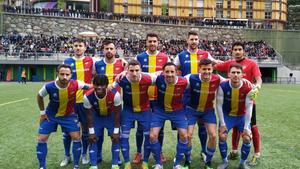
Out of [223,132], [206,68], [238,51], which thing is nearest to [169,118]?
[223,132]

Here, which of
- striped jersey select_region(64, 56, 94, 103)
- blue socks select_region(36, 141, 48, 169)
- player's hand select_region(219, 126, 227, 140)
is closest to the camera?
blue socks select_region(36, 141, 48, 169)

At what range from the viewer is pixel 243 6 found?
7888 cm

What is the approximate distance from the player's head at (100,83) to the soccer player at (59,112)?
45 cm

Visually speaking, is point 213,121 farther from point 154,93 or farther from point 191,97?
point 154,93

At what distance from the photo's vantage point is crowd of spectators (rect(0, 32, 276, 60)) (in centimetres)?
4400

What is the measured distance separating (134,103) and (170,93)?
26.2 inches

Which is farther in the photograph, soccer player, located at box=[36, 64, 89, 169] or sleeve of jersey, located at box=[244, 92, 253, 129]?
sleeve of jersey, located at box=[244, 92, 253, 129]

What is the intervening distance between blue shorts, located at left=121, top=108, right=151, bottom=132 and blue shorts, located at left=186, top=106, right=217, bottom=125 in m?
0.71

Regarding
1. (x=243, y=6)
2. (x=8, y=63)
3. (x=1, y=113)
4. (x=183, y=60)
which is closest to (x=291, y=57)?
(x=243, y=6)

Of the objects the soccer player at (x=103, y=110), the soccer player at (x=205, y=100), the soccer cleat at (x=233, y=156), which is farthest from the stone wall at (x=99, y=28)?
the soccer player at (x=205, y=100)

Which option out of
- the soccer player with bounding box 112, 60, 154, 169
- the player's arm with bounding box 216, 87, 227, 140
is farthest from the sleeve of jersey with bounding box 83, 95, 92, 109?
the player's arm with bounding box 216, 87, 227, 140

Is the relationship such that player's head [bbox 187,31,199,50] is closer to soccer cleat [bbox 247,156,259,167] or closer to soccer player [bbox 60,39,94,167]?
soccer player [bbox 60,39,94,167]

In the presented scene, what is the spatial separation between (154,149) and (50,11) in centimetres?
4999

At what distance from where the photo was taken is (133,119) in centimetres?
742
